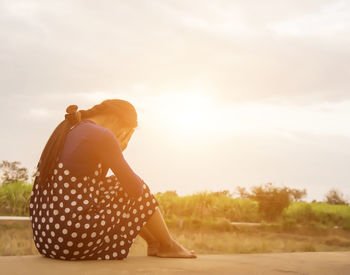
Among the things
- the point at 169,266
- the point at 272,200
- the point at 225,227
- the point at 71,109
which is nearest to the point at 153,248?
the point at 169,266

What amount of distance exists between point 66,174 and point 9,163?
43.3 feet

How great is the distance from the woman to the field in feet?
12.3

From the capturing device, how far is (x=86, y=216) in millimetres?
2881

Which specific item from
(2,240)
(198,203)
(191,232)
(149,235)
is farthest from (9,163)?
(149,235)

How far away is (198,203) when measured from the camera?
554 inches

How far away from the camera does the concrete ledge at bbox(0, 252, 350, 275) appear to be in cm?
254

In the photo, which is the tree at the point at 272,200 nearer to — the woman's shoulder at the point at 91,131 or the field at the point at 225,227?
the field at the point at 225,227

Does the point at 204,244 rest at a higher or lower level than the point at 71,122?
lower

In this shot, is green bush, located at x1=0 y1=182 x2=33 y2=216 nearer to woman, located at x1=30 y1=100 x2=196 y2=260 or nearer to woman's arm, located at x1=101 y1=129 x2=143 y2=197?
woman, located at x1=30 y1=100 x2=196 y2=260

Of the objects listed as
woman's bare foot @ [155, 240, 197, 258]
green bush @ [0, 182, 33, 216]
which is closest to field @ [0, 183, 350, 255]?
green bush @ [0, 182, 33, 216]

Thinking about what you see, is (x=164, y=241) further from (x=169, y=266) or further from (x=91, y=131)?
(x=91, y=131)

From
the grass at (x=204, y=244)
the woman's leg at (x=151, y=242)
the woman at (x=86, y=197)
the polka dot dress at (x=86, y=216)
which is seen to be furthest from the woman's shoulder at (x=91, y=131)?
the grass at (x=204, y=244)

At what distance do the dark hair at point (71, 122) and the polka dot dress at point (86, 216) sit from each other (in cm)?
6

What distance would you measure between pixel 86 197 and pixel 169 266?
2.17 ft
